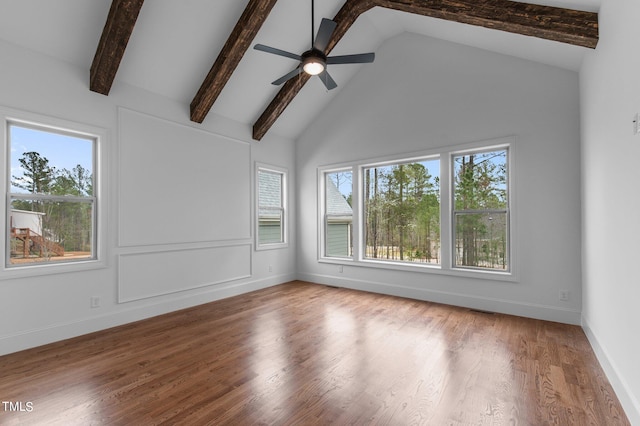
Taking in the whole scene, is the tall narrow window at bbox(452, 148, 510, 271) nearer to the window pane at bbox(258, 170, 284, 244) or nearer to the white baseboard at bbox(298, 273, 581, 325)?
the white baseboard at bbox(298, 273, 581, 325)

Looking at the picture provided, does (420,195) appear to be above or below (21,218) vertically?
above

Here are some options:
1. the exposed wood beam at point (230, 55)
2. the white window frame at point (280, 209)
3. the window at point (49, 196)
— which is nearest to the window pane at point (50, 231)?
the window at point (49, 196)

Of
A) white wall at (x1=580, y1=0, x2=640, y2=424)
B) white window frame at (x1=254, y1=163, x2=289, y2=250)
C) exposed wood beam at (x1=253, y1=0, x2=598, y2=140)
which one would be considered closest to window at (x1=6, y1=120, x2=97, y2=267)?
white window frame at (x1=254, y1=163, x2=289, y2=250)

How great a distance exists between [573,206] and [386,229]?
259 centimetres

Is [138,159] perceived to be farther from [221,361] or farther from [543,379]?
[543,379]

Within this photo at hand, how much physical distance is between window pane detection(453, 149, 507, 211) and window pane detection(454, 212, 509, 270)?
0.16m

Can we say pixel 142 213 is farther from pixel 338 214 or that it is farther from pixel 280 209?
pixel 338 214

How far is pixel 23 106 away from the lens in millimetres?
3145

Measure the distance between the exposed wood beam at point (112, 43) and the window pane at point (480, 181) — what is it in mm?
4383

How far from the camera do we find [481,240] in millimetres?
4434

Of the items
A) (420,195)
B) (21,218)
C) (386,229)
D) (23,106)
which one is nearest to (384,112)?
(420,195)

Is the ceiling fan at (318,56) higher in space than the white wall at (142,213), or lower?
higher

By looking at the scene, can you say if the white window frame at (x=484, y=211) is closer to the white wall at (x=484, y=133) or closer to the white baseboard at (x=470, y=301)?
the white wall at (x=484, y=133)

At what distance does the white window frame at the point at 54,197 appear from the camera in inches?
121
